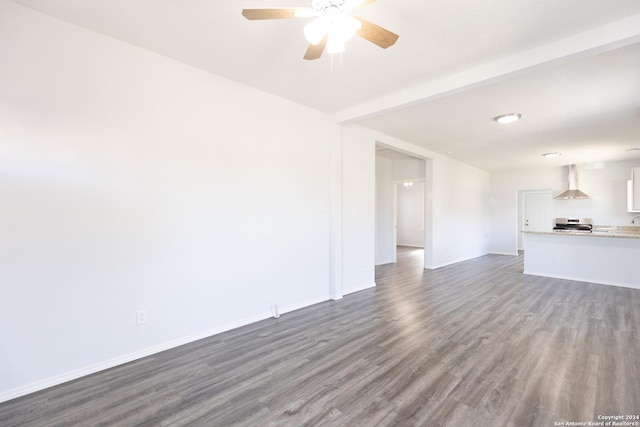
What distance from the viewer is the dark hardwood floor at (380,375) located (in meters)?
1.92

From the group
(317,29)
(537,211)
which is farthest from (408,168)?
(317,29)

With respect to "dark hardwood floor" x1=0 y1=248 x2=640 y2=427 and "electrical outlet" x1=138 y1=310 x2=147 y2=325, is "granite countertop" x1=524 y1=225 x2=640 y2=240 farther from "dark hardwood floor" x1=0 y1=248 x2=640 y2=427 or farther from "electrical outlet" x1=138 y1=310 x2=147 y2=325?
"electrical outlet" x1=138 y1=310 x2=147 y2=325

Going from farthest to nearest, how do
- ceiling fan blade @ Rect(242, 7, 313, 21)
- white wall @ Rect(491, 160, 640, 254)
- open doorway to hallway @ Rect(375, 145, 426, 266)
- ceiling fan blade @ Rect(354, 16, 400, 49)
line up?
open doorway to hallway @ Rect(375, 145, 426, 266) < white wall @ Rect(491, 160, 640, 254) < ceiling fan blade @ Rect(354, 16, 400, 49) < ceiling fan blade @ Rect(242, 7, 313, 21)

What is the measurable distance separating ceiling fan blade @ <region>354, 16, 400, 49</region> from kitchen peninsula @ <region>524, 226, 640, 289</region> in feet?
19.9

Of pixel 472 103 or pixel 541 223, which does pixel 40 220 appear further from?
pixel 541 223

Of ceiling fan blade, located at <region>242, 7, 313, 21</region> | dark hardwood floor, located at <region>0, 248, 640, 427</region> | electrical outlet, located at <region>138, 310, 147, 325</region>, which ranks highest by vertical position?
ceiling fan blade, located at <region>242, 7, 313, 21</region>

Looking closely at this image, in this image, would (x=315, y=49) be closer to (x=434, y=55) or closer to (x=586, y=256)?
(x=434, y=55)

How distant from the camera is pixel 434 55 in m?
2.76

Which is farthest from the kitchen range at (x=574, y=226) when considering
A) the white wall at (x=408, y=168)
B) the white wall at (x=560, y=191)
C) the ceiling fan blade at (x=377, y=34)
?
the ceiling fan blade at (x=377, y=34)

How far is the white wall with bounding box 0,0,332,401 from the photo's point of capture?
215 cm

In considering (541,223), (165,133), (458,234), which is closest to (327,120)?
(165,133)

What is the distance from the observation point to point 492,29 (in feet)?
7.75

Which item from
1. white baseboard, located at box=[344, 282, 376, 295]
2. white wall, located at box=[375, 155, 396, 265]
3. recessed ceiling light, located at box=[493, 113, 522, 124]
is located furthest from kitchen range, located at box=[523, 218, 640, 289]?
white baseboard, located at box=[344, 282, 376, 295]

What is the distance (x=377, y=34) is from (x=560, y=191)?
907cm
